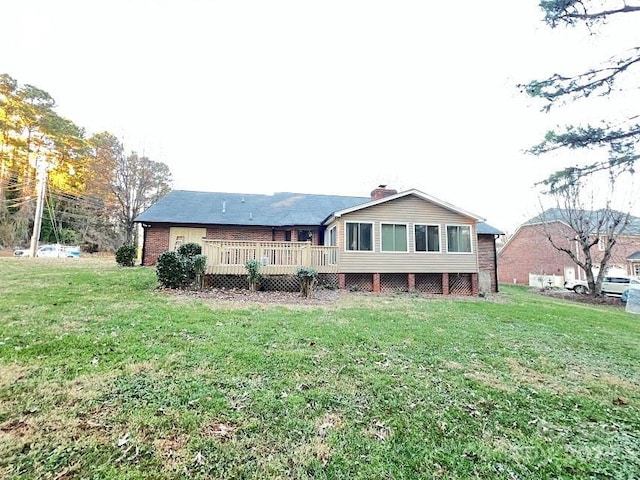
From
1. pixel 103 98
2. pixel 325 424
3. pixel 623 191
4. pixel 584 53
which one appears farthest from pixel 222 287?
pixel 623 191

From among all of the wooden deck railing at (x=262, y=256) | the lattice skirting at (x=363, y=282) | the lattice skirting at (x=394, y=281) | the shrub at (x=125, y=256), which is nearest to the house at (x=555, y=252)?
the lattice skirting at (x=363, y=282)

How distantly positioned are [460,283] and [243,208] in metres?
12.1

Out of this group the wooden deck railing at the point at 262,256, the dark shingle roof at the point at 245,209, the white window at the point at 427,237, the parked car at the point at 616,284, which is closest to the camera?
the wooden deck railing at the point at 262,256

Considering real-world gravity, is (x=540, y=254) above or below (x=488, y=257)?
above

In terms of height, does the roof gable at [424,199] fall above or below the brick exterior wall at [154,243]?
above

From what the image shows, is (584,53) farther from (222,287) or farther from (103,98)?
(103,98)

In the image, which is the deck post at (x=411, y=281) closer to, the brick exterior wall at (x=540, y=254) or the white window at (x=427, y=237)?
the white window at (x=427, y=237)

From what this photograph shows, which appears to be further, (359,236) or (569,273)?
(569,273)

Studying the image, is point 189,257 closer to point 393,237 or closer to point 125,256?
point 125,256

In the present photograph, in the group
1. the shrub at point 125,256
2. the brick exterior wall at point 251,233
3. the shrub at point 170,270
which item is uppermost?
the brick exterior wall at point 251,233

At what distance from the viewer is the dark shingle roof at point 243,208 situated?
629 inches

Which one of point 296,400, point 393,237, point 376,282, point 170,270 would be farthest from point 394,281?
point 296,400

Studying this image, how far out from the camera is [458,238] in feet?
46.1

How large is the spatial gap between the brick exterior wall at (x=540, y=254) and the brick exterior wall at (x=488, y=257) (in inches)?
390
